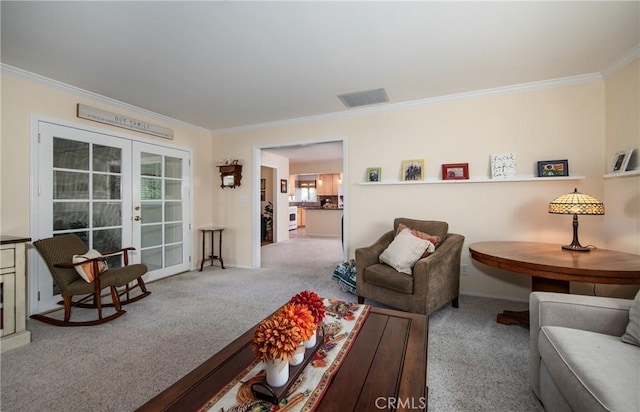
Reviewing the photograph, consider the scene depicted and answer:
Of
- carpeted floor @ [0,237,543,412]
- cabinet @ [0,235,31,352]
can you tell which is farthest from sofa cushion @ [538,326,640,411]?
cabinet @ [0,235,31,352]

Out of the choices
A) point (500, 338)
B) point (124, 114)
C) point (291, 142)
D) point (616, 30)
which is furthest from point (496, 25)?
point (124, 114)

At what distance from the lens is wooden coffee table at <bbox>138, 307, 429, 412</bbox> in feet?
3.13

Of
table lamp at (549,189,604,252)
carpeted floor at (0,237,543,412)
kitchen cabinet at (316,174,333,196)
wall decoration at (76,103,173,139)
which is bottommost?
carpeted floor at (0,237,543,412)

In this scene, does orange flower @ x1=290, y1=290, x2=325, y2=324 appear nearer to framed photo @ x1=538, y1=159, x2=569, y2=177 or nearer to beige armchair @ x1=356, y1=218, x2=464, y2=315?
beige armchair @ x1=356, y1=218, x2=464, y2=315

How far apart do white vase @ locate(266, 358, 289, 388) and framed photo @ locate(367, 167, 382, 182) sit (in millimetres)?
2935

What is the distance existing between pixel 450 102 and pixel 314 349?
3.23 meters

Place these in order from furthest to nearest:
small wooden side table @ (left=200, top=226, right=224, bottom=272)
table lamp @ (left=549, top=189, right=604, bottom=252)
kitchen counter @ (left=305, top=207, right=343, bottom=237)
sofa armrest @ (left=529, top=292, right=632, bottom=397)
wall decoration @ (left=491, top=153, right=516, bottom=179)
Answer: kitchen counter @ (left=305, top=207, right=343, bottom=237)
small wooden side table @ (left=200, top=226, right=224, bottom=272)
wall decoration @ (left=491, top=153, right=516, bottom=179)
table lamp @ (left=549, top=189, right=604, bottom=252)
sofa armrest @ (left=529, top=292, right=632, bottom=397)

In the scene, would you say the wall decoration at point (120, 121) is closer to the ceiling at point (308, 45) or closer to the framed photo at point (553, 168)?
the ceiling at point (308, 45)

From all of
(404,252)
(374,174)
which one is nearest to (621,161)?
(404,252)

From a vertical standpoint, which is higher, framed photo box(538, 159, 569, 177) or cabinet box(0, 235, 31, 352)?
framed photo box(538, 159, 569, 177)

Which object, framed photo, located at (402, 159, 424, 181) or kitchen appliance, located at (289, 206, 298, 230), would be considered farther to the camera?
kitchen appliance, located at (289, 206, 298, 230)

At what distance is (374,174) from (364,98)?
0.97 metres

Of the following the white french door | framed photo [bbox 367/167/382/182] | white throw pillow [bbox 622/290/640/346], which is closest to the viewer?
white throw pillow [bbox 622/290/640/346]

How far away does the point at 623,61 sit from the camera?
96.0 inches
